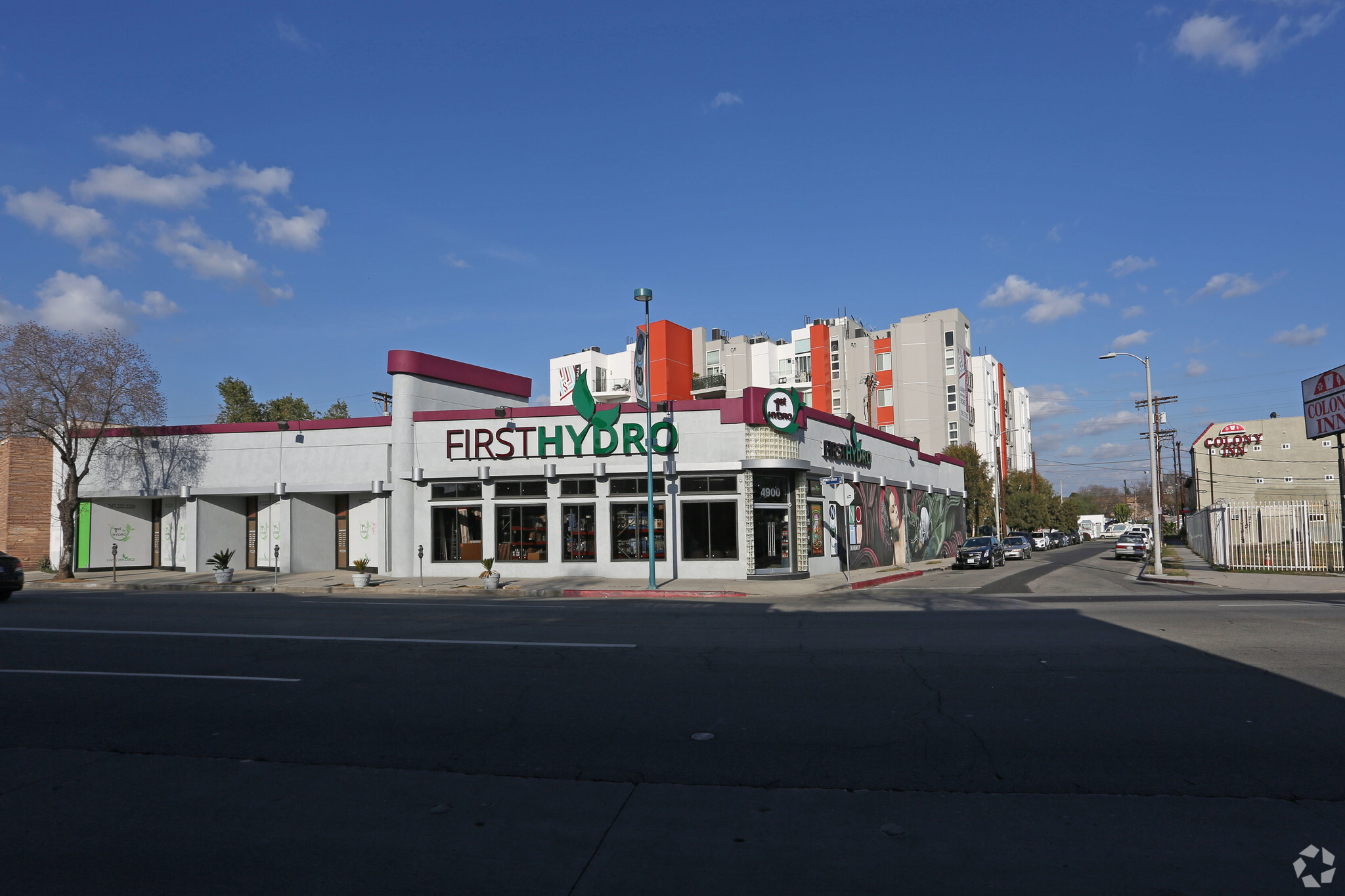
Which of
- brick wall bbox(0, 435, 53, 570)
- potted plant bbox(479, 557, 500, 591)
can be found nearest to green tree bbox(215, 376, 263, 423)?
brick wall bbox(0, 435, 53, 570)

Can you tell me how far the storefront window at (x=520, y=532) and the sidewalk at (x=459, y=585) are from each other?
118 cm

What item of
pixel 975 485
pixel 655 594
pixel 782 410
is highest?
pixel 782 410

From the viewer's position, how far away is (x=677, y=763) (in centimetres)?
630

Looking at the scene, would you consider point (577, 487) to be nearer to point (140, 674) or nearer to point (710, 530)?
point (710, 530)

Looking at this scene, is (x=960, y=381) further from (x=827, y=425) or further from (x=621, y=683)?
(x=621, y=683)

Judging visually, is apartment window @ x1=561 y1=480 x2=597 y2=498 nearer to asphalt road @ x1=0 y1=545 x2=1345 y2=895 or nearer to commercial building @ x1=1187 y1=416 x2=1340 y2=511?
asphalt road @ x1=0 y1=545 x2=1345 y2=895

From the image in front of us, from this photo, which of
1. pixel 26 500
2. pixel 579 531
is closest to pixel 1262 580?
pixel 579 531

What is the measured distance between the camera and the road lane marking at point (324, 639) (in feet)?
38.8

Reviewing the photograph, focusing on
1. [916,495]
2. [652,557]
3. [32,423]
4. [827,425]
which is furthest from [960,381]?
[32,423]

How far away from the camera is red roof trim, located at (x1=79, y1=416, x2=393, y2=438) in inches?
1184

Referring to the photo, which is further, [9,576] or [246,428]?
[246,428]

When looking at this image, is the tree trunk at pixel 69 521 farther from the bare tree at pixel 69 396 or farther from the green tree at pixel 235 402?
the green tree at pixel 235 402

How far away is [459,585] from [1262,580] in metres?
24.6

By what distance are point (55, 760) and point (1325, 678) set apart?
40.6 ft
